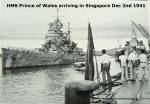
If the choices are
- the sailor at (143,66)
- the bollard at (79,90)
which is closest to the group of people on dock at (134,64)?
the sailor at (143,66)

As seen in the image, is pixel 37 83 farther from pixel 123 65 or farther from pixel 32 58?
pixel 123 65

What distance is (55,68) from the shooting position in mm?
1674

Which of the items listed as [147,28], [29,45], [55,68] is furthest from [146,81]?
[29,45]

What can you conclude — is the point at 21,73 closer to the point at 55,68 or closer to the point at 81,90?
the point at 55,68

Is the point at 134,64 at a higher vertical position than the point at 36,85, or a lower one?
higher

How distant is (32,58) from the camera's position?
5.63 feet

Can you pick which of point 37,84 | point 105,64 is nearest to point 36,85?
point 37,84

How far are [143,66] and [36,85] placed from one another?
625mm

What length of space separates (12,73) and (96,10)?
0.60 meters

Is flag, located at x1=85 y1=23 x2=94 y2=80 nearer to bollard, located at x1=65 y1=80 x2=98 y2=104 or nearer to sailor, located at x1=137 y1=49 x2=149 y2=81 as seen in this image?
sailor, located at x1=137 y1=49 x2=149 y2=81

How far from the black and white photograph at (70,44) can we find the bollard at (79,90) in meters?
0.52

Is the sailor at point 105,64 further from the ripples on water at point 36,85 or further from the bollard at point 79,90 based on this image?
the bollard at point 79,90

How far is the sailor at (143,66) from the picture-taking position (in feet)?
5.39

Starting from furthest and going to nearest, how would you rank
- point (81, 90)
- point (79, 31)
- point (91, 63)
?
1. point (79, 31)
2. point (91, 63)
3. point (81, 90)
